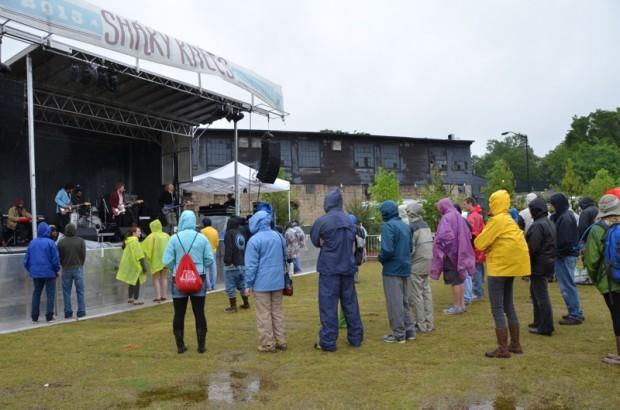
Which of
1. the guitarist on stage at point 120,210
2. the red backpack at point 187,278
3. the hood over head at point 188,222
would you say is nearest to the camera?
the red backpack at point 187,278

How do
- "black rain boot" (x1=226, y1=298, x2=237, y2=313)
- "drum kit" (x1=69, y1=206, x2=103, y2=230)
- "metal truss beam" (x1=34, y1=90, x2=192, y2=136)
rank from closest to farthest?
"black rain boot" (x1=226, y1=298, x2=237, y2=313)
"metal truss beam" (x1=34, y1=90, x2=192, y2=136)
"drum kit" (x1=69, y1=206, x2=103, y2=230)

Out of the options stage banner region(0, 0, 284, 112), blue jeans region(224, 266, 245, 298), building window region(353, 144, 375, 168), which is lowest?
blue jeans region(224, 266, 245, 298)

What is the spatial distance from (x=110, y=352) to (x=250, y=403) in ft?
9.18

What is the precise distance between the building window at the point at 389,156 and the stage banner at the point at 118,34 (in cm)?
2732

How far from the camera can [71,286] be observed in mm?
9156

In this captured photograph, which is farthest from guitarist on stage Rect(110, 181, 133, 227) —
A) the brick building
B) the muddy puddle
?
the brick building

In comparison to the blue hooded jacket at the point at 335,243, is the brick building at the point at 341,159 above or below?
above

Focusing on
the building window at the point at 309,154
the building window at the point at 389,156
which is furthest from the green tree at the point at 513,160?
the building window at the point at 309,154

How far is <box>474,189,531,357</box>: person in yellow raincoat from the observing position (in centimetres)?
526

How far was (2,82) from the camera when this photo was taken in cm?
923

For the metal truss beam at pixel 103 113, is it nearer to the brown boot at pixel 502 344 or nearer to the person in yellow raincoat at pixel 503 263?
the person in yellow raincoat at pixel 503 263

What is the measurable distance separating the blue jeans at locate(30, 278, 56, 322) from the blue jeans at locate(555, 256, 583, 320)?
7737 millimetres

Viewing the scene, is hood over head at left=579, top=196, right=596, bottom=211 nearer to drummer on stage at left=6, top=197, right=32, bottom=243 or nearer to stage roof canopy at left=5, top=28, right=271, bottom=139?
stage roof canopy at left=5, top=28, right=271, bottom=139

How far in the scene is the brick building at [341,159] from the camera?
119ft
